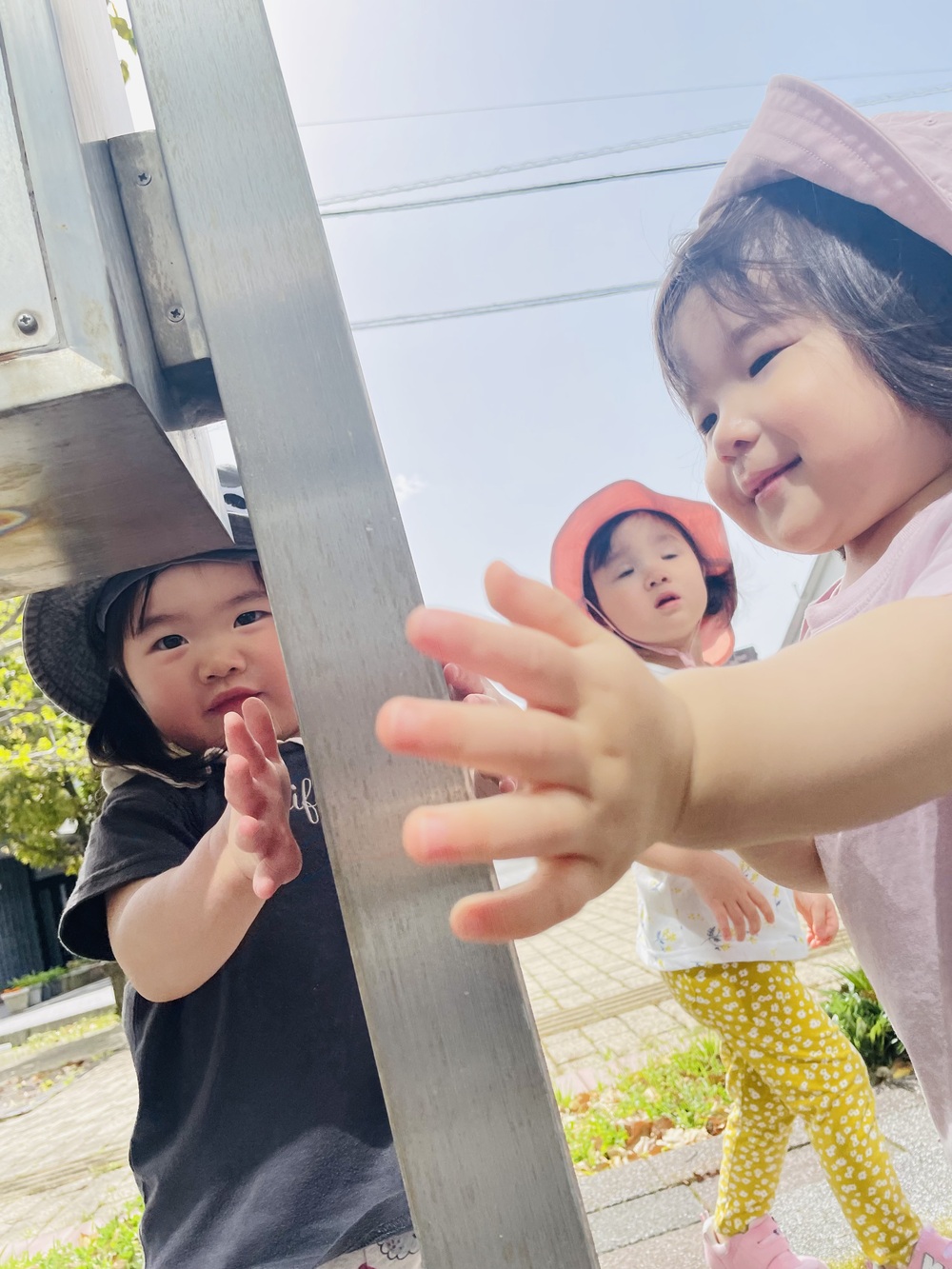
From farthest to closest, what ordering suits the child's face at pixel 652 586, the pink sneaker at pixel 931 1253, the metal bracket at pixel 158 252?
the child's face at pixel 652 586
the pink sneaker at pixel 931 1253
the metal bracket at pixel 158 252

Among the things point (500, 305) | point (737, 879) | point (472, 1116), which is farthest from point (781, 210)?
point (500, 305)

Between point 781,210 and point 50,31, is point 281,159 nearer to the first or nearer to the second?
point 50,31

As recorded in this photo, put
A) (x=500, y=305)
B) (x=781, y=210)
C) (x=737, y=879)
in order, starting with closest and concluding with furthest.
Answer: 1. (x=781, y=210)
2. (x=737, y=879)
3. (x=500, y=305)

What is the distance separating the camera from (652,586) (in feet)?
9.02

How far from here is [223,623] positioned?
4.65ft

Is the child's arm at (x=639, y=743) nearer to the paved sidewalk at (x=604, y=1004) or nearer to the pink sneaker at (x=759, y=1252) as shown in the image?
the pink sneaker at (x=759, y=1252)

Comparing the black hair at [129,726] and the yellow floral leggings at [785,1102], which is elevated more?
the black hair at [129,726]

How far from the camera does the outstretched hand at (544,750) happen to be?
16.8 inches

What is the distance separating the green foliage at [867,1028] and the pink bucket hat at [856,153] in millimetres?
2727

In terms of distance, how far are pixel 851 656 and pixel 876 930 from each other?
872 mm

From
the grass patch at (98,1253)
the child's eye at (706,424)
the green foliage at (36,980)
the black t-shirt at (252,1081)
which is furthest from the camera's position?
the green foliage at (36,980)

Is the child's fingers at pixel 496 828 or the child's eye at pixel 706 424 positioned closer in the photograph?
the child's fingers at pixel 496 828

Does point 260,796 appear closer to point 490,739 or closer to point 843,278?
point 490,739

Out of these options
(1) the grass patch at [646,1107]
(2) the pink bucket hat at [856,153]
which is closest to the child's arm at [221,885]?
(2) the pink bucket hat at [856,153]
